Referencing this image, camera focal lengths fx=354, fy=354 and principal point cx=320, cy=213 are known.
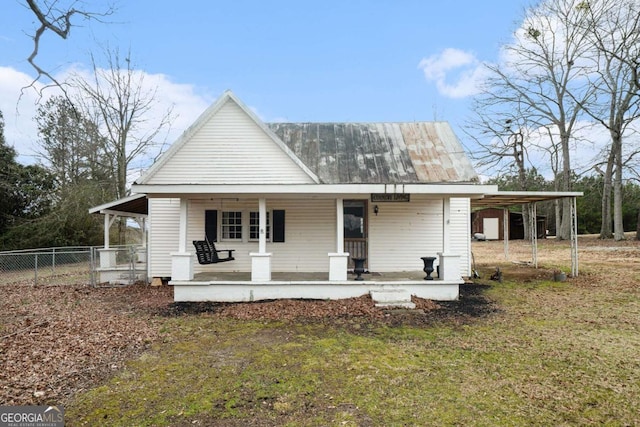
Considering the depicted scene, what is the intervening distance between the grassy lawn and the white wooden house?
1698 millimetres

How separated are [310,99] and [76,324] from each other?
16.6m

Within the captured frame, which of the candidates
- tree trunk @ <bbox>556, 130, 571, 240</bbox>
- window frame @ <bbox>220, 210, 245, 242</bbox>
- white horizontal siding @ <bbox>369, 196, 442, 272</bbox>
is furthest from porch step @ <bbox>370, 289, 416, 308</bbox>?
tree trunk @ <bbox>556, 130, 571, 240</bbox>

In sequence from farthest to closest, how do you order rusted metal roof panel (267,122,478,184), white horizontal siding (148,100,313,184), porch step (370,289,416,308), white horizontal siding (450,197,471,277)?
white horizontal siding (450,197,471,277) < rusted metal roof panel (267,122,478,184) < white horizontal siding (148,100,313,184) < porch step (370,289,416,308)

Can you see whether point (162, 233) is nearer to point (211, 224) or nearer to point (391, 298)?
point (211, 224)

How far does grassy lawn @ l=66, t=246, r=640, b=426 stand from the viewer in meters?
3.37

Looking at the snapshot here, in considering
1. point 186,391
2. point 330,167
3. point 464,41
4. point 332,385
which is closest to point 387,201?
point 330,167

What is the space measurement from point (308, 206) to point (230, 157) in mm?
2622

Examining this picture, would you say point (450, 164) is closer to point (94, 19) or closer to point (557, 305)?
point (557, 305)

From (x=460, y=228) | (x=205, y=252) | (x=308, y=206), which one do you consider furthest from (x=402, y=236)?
(x=205, y=252)

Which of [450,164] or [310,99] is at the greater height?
[310,99]

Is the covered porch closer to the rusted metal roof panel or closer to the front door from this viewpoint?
the front door

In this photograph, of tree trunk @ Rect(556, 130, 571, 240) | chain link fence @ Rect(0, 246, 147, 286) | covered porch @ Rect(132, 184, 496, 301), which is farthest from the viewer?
tree trunk @ Rect(556, 130, 571, 240)

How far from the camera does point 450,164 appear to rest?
9773 millimetres

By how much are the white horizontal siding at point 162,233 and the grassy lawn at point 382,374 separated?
4.12 m
